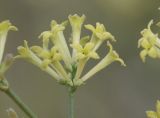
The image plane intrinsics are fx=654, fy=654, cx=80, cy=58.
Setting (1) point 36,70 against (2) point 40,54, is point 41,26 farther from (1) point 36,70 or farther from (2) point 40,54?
(2) point 40,54

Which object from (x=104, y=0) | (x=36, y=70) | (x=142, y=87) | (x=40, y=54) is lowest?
(x=142, y=87)

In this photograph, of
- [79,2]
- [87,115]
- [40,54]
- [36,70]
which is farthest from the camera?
[79,2]

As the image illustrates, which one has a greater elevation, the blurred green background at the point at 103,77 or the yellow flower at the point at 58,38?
the yellow flower at the point at 58,38

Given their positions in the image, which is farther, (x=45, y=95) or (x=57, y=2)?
(x=57, y=2)

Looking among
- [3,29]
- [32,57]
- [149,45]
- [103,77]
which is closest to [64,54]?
[32,57]

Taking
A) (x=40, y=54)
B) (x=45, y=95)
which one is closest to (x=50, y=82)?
(x=45, y=95)

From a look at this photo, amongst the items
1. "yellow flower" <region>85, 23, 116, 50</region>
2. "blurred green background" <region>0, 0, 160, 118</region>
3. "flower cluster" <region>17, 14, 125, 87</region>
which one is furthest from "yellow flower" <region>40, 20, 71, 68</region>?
"blurred green background" <region>0, 0, 160, 118</region>

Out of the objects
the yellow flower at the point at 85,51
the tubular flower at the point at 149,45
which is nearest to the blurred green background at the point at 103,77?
the yellow flower at the point at 85,51

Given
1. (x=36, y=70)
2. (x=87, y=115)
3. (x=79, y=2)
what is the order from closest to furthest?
(x=87, y=115)
(x=36, y=70)
(x=79, y=2)

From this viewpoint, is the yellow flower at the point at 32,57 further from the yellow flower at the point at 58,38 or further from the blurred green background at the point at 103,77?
the blurred green background at the point at 103,77
